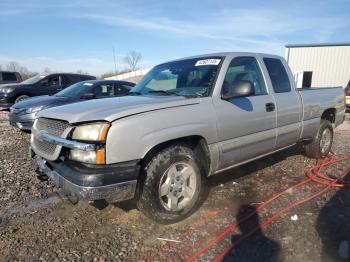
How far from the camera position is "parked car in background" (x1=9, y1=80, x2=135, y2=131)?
7793 millimetres

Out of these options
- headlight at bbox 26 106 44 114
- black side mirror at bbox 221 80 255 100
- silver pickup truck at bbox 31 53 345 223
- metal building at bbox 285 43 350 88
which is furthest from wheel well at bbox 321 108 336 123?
metal building at bbox 285 43 350 88

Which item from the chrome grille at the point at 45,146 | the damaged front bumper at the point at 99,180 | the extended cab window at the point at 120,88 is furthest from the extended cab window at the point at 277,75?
the extended cab window at the point at 120,88

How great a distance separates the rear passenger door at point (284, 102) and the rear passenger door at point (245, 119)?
0.20 meters

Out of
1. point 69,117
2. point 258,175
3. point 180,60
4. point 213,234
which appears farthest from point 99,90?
point 213,234

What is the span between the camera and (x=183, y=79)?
4219mm

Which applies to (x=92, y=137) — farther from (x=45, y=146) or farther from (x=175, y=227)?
(x=175, y=227)

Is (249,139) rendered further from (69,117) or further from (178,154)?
(69,117)

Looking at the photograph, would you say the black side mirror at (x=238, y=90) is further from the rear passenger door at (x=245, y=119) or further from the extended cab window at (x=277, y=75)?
the extended cab window at (x=277, y=75)

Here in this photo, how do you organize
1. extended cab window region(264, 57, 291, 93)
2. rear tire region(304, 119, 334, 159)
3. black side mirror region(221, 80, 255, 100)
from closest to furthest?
1. black side mirror region(221, 80, 255, 100)
2. extended cab window region(264, 57, 291, 93)
3. rear tire region(304, 119, 334, 159)

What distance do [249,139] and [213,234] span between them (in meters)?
1.40

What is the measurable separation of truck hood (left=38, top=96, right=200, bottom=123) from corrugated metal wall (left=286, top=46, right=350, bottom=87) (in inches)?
892

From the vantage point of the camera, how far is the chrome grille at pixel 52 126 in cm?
317

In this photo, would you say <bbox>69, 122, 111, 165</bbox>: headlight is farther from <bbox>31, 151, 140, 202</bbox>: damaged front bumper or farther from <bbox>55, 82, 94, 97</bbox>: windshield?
<bbox>55, 82, 94, 97</bbox>: windshield

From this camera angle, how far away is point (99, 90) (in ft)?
29.8
